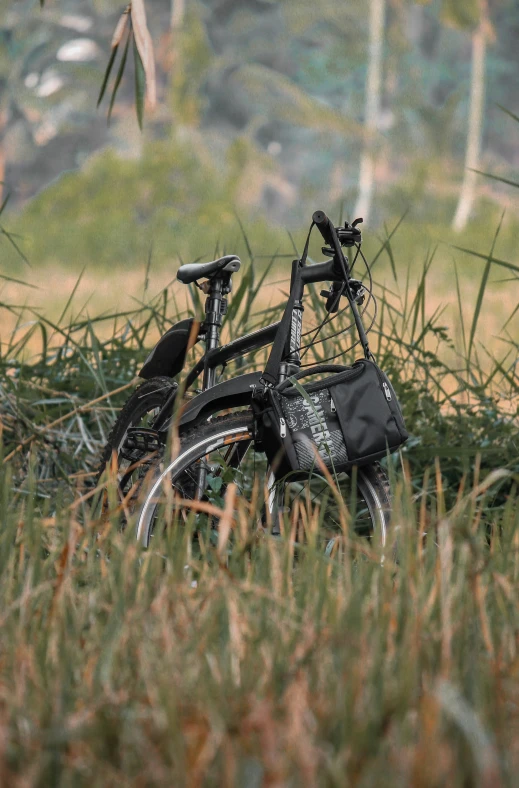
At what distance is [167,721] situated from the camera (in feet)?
4.23

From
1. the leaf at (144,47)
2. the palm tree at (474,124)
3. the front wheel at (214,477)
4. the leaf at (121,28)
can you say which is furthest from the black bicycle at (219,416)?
the palm tree at (474,124)

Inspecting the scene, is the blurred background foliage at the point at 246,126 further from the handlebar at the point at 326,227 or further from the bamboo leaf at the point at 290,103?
the handlebar at the point at 326,227

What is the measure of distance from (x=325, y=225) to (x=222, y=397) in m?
0.46

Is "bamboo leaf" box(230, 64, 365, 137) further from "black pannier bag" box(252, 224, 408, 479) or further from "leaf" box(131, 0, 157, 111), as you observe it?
"black pannier bag" box(252, 224, 408, 479)

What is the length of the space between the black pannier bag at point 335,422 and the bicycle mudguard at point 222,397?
0.30ft

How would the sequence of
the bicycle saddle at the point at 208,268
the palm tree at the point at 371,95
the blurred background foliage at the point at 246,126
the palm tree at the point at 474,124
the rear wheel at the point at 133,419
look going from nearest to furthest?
the bicycle saddle at the point at 208,268
the rear wheel at the point at 133,419
the palm tree at the point at 474,124
the palm tree at the point at 371,95
the blurred background foliage at the point at 246,126

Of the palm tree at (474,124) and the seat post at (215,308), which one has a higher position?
the palm tree at (474,124)

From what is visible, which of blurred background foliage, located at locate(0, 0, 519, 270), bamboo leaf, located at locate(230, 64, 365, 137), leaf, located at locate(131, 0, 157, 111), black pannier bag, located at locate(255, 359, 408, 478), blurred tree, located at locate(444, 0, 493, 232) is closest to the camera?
black pannier bag, located at locate(255, 359, 408, 478)

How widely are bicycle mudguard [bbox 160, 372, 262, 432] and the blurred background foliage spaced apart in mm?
14992

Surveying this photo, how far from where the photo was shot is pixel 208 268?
2.77 meters

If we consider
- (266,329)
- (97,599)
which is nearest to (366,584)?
(97,599)

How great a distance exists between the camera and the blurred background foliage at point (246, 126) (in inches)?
752

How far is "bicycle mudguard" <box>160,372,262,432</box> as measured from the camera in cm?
262

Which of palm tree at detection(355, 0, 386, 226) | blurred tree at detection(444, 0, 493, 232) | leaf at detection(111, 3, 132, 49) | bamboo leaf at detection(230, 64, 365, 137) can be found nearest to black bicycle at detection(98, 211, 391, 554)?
Result: leaf at detection(111, 3, 132, 49)
